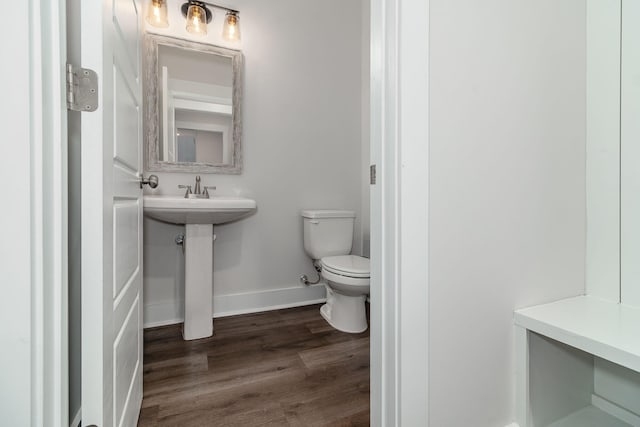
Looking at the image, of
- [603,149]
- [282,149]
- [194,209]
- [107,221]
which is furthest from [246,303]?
[603,149]

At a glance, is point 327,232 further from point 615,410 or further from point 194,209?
point 615,410

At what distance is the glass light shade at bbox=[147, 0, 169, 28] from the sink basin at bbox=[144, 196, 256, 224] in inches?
45.1

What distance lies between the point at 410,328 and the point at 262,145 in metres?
1.76

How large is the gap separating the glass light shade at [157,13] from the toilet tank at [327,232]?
1.55 meters

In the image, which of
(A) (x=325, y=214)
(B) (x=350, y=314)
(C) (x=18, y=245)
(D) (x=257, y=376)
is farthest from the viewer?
Result: (A) (x=325, y=214)

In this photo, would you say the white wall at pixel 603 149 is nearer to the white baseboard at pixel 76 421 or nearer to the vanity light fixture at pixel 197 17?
the white baseboard at pixel 76 421

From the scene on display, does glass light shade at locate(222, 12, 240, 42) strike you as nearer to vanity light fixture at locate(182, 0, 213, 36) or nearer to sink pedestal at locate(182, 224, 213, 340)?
vanity light fixture at locate(182, 0, 213, 36)

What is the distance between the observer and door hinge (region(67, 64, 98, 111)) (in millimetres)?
543

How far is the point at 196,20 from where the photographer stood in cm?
186

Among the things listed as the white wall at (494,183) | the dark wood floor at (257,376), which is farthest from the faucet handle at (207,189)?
the white wall at (494,183)

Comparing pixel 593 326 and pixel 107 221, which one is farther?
pixel 593 326

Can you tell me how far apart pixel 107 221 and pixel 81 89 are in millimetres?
277

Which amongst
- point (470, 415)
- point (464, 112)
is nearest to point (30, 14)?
point (464, 112)

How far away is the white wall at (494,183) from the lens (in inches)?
30.2
